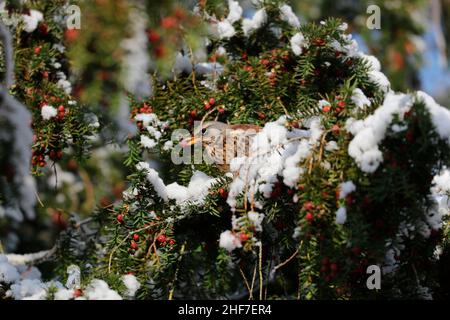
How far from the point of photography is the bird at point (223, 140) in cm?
192

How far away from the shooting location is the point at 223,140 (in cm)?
198

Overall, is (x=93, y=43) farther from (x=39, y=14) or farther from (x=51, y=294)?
(x=51, y=294)

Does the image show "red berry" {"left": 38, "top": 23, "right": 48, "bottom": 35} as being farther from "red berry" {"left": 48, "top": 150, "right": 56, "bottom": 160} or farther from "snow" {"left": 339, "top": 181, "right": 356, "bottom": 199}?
"snow" {"left": 339, "top": 181, "right": 356, "bottom": 199}

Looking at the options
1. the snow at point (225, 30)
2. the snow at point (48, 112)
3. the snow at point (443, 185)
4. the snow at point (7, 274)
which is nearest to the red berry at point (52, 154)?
the snow at point (48, 112)

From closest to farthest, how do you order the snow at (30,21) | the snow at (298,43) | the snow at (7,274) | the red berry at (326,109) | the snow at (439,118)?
the snow at (439,118)
the red berry at (326,109)
the snow at (7,274)
the snow at (298,43)
the snow at (30,21)

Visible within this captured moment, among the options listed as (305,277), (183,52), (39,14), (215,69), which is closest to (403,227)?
(305,277)

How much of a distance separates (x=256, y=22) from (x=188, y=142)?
0.56m

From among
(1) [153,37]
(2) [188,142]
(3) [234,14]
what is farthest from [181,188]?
(1) [153,37]

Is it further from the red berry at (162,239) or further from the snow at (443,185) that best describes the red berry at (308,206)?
the snow at (443,185)

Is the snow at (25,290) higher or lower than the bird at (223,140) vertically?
lower

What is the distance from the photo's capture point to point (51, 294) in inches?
60.2

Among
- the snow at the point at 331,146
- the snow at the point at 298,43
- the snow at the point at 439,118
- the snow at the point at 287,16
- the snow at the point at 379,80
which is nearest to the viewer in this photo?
the snow at the point at 439,118

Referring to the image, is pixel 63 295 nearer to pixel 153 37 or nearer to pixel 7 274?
pixel 7 274

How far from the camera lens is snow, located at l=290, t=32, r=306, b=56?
203cm
